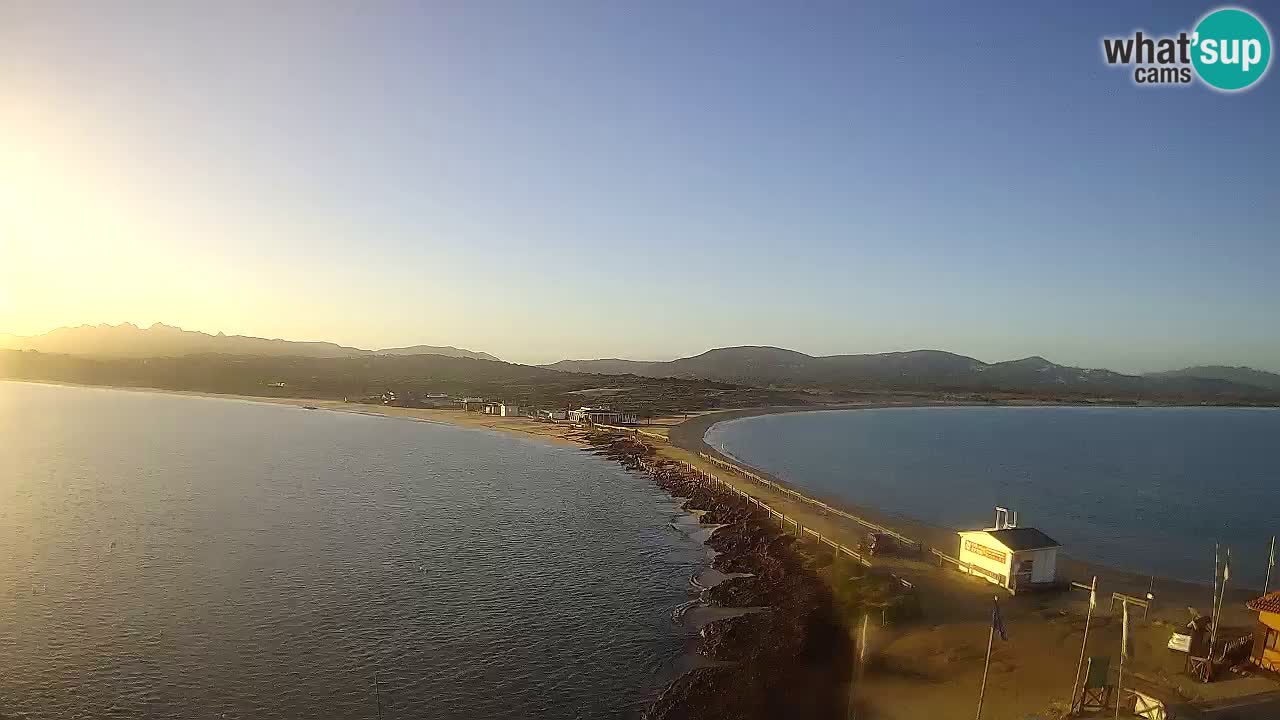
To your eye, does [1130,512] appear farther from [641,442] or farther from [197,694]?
[197,694]

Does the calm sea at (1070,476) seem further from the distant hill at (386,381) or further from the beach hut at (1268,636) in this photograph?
the distant hill at (386,381)

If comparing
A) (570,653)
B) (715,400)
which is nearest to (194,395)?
(715,400)

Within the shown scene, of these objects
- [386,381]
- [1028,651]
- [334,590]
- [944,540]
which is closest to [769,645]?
[1028,651]

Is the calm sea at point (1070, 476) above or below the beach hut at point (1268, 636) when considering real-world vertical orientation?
below

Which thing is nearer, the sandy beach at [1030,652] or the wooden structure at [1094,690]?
the wooden structure at [1094,690]

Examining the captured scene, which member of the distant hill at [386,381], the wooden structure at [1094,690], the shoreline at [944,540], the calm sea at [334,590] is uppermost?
the distant hill at [386,381]

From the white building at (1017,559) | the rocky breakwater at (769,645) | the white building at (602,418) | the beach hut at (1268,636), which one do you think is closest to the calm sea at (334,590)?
the rocky breakwater at (769,645)
